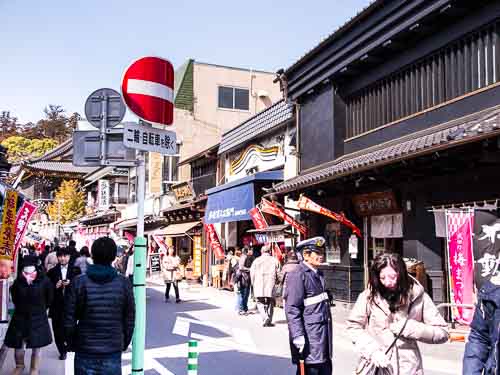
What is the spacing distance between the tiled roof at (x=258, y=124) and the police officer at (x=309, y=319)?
43.9 ft

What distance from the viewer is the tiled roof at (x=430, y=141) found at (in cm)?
888

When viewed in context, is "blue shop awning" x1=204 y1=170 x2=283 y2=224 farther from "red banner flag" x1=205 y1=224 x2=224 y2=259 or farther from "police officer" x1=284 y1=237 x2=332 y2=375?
"police officer" x1=284 y1=237 x2=332 y2=375

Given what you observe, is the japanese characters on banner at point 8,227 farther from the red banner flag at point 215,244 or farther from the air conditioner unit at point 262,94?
the air conditioner unit at point 262,94

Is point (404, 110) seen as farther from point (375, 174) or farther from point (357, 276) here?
point (357, 276)

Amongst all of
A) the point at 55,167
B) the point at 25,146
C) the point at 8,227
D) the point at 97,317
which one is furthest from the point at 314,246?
the point at 25,146

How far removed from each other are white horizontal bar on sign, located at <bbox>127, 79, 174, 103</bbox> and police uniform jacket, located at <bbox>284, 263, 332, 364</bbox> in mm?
2293

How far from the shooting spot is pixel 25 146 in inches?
2314

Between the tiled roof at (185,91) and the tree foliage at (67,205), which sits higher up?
the tiled roof at (185,91)

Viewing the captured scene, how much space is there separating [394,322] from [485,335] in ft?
2.24

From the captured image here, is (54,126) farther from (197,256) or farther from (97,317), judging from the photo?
(97,317)

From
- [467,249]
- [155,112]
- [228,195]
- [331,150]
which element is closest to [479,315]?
[155,112]

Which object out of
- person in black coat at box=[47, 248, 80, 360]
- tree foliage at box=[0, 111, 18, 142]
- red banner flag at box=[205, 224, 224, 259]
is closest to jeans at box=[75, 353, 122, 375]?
person in black coat at box=[47, 248, 80, 360]

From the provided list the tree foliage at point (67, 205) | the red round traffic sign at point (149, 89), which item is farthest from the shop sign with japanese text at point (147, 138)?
the tree foliage at point (67, 205)

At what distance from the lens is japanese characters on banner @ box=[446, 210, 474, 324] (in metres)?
10.2
